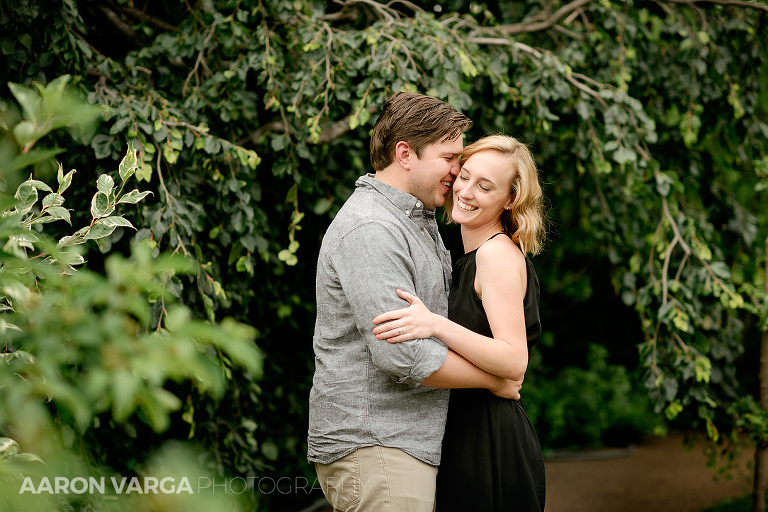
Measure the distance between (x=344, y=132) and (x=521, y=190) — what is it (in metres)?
1.09

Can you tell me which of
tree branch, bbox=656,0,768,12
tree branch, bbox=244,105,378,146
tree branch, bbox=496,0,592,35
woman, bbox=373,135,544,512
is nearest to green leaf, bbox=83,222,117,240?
woman, bbox=373,135,544,512

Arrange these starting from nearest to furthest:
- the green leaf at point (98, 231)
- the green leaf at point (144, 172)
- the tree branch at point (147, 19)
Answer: the green leaf at point (98, 231) → the green leaf at point (144, 172) → the tree branch at point (147, 19)

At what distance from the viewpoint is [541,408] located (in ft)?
22.3

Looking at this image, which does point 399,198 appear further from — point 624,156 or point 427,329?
point 624,156

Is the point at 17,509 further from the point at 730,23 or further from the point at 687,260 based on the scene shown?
the point at 730,23

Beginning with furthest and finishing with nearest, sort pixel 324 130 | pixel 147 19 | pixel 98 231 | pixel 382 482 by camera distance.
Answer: pixel 147 19 → pixel 324 130 → pixel 382 482 → pixel 98 231

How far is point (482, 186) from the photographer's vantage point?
1987mm

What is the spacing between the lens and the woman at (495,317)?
1.86m

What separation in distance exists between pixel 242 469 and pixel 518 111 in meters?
2.14

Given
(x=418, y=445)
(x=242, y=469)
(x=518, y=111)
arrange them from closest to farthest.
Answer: (x=418, y=445)
(x=242, y=469)
(x=518, y=111)

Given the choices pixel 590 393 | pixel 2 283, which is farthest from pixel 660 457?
pixel 2 283

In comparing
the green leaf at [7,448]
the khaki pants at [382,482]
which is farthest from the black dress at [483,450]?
the green leaf at [7,448]

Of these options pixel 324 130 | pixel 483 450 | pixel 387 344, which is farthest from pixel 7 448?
pixel 324 130

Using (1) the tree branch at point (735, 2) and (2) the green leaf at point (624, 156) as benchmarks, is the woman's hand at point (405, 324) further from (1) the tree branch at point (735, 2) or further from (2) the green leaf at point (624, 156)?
(1) the tree branch at point (735, 2)
